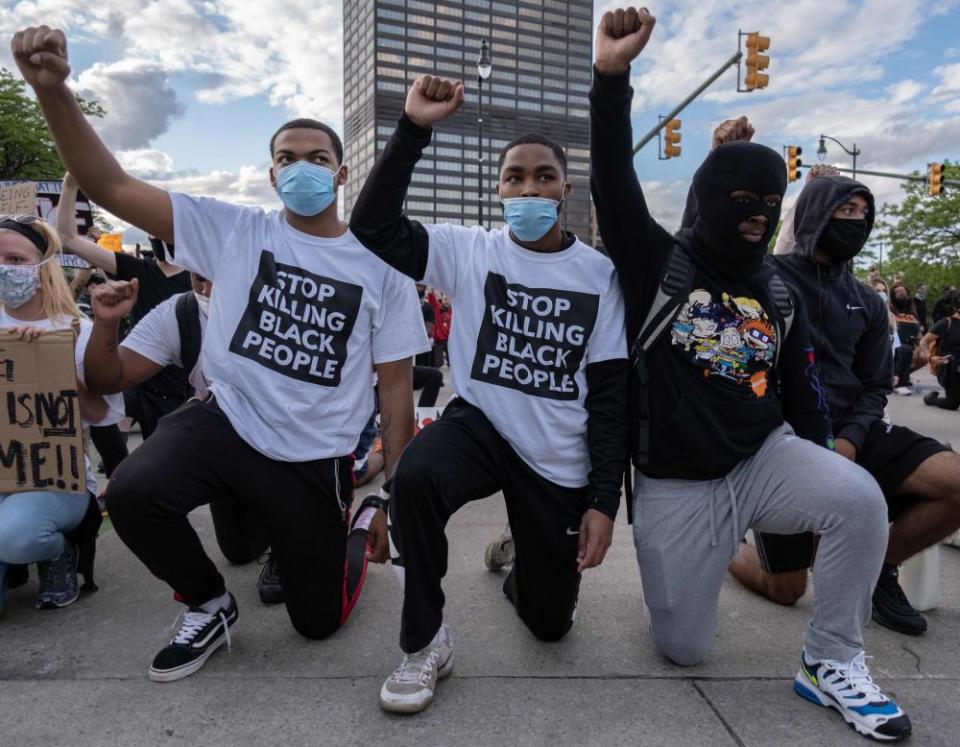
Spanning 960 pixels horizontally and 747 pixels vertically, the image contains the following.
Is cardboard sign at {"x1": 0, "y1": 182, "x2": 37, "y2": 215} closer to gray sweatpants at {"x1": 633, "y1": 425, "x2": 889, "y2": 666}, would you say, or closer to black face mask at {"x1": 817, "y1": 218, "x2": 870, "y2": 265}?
gray sweatpants at {"x1": 633, "y1": 425, "x2": 889, "y2": 666}

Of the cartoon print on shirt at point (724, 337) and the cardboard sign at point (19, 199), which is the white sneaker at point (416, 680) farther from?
the cardboard sign at point (19, 199)

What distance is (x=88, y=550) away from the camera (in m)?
3.12

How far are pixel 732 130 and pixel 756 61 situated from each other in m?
10.7

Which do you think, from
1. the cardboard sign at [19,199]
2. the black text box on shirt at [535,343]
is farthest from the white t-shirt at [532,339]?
the cardboard sign at [19,199]

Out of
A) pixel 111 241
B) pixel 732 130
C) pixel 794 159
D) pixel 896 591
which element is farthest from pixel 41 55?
pixel 794 159

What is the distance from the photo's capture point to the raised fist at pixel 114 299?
8.82ft

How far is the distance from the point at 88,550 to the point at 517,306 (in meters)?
2.29

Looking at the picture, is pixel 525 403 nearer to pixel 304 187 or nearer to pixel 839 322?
pixel 304 187

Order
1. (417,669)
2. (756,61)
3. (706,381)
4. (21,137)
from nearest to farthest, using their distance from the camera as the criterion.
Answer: (417,669) → (706,381) → (756,61) → (21,137)

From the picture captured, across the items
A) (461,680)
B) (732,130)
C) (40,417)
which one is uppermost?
(732,130)

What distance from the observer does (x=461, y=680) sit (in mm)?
2381

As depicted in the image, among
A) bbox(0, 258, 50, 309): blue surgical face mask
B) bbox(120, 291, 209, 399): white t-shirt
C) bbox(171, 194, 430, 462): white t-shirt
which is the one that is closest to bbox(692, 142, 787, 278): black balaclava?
bbox(171, 194, 430, 462): white t-shirt

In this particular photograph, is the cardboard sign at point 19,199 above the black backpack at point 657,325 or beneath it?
above

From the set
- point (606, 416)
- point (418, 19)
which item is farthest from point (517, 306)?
point (418, 19)
